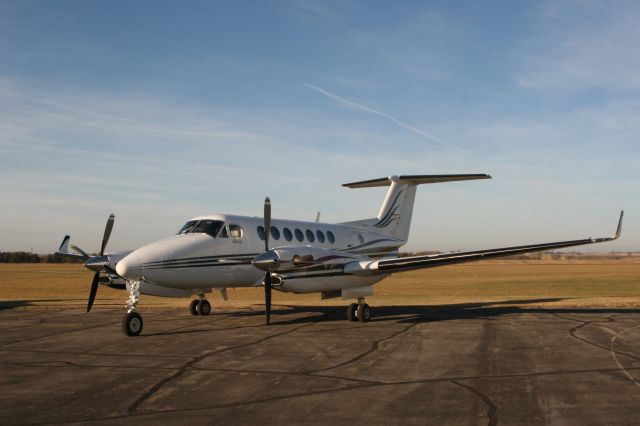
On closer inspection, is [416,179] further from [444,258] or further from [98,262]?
[98,262]

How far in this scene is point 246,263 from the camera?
1888cm

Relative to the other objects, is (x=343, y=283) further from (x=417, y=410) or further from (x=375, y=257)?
(x=417, y=410)

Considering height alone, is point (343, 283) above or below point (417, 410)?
above

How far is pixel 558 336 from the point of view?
1420cm

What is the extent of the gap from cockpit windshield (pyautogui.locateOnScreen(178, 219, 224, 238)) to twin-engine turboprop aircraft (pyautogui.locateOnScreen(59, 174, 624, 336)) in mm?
31

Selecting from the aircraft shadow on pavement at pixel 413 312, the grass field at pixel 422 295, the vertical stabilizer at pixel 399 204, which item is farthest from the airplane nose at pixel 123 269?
the vertical stabilizer at pixel 399 204

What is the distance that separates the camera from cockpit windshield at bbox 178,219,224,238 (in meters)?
18.2

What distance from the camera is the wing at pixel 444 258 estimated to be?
1744cm

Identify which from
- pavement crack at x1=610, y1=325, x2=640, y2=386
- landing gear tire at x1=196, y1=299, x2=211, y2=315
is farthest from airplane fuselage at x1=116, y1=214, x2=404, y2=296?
pavement crack at x1=610, y1=325, x2=640, y2=386

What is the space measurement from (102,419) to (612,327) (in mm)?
14012

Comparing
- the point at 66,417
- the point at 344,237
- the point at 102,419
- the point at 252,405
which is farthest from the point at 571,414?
the point at 344,237

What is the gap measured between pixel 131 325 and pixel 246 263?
15.5 feet

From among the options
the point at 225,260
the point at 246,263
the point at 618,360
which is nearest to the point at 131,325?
the point at 225,260

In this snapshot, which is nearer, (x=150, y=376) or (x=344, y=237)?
(x=150, y=376)
